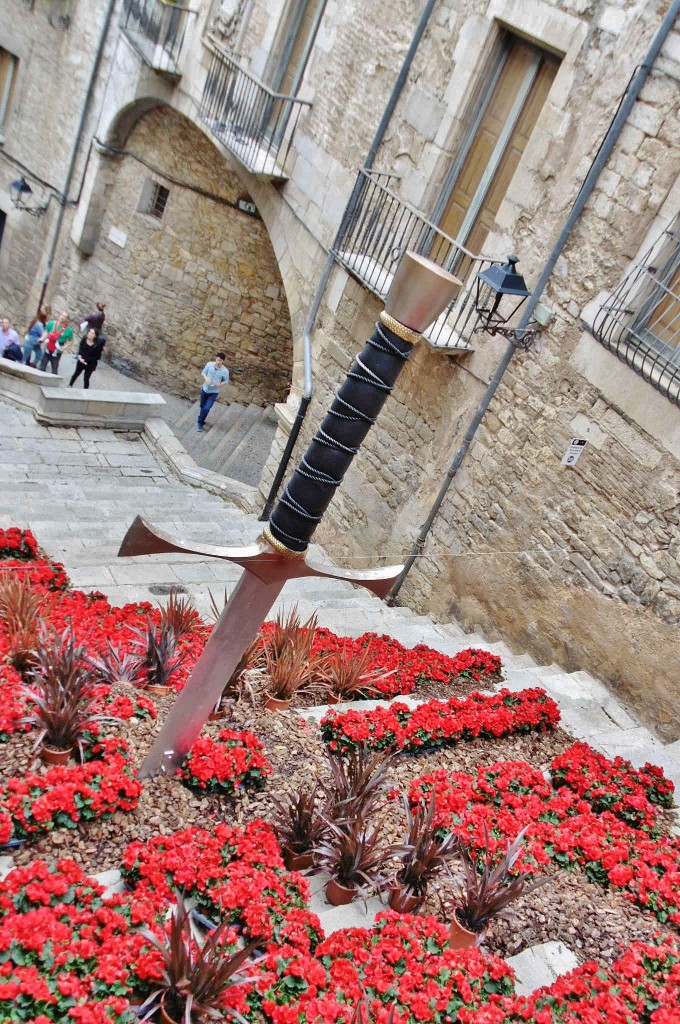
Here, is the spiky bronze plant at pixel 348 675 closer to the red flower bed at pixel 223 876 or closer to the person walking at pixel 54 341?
the red flower bed at pixel 223 876

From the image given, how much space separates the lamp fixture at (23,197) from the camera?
15.1 m

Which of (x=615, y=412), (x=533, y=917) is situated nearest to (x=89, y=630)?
(x=533, y=917)

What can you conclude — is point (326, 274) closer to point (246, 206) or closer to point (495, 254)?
point (495, 254)

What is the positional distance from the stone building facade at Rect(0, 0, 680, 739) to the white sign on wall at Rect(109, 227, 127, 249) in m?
2.55

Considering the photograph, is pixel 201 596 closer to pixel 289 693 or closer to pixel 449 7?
pixel 289 693

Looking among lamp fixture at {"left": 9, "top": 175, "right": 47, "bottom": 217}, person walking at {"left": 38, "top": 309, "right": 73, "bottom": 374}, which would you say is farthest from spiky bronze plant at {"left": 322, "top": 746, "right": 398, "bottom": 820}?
lamp fixture at {"left": 9, "top": 175, "right": 47, "bottom": 217}

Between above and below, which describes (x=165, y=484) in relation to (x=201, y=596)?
below

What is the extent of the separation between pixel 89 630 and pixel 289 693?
1195 millimetres

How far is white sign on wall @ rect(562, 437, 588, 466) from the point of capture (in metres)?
6.38

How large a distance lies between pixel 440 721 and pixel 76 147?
42.5 feet

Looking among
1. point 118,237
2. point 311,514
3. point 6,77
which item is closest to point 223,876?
point 311,514

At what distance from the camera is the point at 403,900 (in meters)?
3.48

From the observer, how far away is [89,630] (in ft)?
16.0

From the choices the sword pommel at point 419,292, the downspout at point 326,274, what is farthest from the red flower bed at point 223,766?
the downspout at point 326,274
